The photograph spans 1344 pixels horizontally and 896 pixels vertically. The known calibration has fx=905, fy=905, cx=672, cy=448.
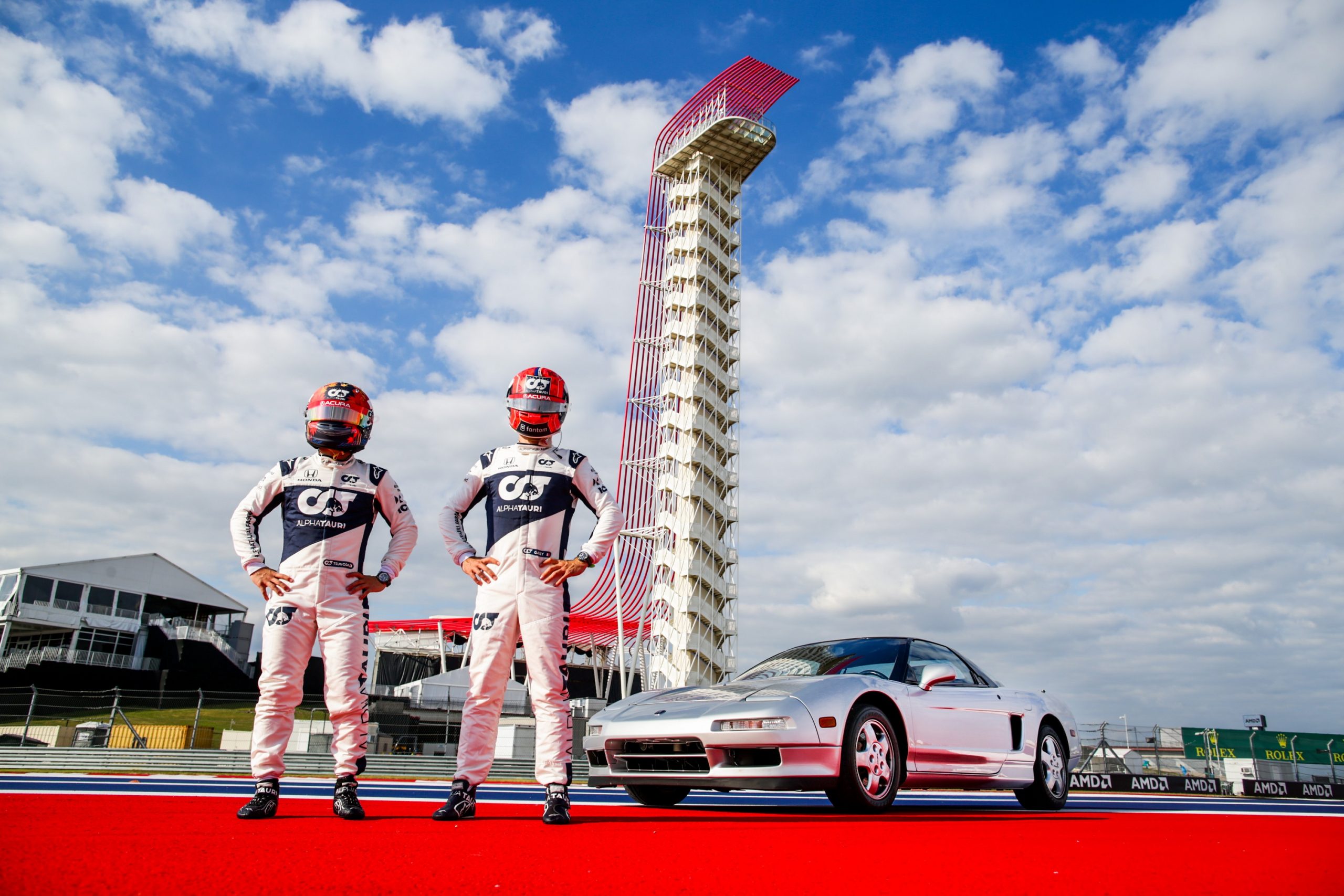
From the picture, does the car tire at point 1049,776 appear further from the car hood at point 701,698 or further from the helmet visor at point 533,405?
the helmet visor at point 533,405

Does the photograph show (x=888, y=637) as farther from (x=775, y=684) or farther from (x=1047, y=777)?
(x=1047, y=777)

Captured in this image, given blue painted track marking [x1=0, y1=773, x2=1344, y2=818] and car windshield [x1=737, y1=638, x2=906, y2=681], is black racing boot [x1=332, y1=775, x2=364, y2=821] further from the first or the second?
car windshield [x1=737, y1=638, x2=906, y2=681]

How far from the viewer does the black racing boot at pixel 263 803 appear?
13.1 ft

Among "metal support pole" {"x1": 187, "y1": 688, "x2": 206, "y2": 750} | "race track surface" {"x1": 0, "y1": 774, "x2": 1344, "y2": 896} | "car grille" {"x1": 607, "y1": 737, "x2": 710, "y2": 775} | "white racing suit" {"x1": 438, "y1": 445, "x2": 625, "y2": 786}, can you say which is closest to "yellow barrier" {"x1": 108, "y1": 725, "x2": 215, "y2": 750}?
"metal support pole" {"x1": 187, "y1": 688, "x2": 206, "y2": 750}

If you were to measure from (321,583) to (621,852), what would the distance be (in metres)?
2.42

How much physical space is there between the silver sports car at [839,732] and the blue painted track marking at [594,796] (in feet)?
1.64

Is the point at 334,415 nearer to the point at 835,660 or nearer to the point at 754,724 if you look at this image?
the point at 754,724

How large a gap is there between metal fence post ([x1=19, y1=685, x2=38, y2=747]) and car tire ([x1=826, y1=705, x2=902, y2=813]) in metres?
13.3

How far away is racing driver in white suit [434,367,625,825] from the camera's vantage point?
14.9 ft

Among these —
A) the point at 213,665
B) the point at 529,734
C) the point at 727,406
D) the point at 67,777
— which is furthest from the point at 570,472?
the point at 213,665

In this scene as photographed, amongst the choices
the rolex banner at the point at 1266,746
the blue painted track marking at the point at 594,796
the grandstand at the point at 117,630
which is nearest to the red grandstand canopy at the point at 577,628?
the grandstand at the point at 117,630

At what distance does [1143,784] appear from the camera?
13211mm

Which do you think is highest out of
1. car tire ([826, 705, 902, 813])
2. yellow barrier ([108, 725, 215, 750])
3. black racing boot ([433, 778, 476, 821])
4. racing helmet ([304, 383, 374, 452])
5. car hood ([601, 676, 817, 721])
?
racing helmet ([304, 383, 374, 452])

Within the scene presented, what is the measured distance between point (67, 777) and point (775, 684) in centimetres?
703
